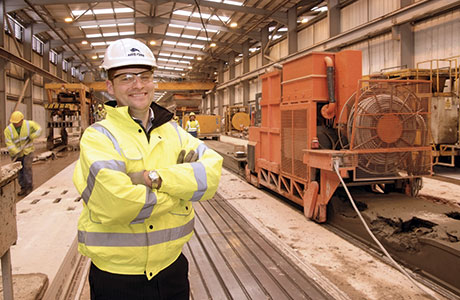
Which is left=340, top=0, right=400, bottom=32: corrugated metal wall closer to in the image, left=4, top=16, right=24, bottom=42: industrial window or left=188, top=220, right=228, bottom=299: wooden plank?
left=188, top=220, right=228, bottom=299: wooden plank

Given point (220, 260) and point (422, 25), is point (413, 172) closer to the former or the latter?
point (220, 260)

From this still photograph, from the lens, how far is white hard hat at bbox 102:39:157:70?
166 centimetres

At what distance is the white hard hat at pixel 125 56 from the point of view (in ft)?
5.46

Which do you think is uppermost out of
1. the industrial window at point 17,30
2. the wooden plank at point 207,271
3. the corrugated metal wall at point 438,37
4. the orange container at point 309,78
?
the industrial window at point 17,30

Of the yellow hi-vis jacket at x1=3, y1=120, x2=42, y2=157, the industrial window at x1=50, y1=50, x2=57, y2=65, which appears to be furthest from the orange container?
the industrial window at x1=50, y1=50, x2=57, y2=65

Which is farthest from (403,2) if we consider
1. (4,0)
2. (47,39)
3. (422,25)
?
(47,39)

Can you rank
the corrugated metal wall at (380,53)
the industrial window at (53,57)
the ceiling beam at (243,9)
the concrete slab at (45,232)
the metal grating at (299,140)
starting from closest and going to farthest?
1. the concrete slab at (45,232)
2. the metal grating at (299,140)
3. the corrugated metal wall at (380,53)
4. the ceiling beam at (243,9)
5. the industrial window at (53,57)

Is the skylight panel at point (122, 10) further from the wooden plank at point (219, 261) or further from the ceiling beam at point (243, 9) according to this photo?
the wooden plank at point (219, 261)

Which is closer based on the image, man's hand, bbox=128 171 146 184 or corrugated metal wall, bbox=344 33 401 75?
man's hand, bbox=128 171 146 184

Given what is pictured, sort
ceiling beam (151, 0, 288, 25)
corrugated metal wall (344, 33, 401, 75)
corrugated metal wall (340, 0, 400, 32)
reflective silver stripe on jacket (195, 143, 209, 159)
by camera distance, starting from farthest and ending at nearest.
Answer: ceiling beam (151, 0, 288, 25), corrugated metal wall (344, 33, 401, 75), corrugated metal wall (340, 0, 400, 32), reflective silver stripe on jacket (195, 143, 209, 159)

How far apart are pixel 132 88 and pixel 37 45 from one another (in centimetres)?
2275

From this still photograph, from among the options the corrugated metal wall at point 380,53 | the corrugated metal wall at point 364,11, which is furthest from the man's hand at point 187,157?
the corrugated metal wall at point 364,11

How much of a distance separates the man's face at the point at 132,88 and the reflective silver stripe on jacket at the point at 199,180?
39cm

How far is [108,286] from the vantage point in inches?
60.8
